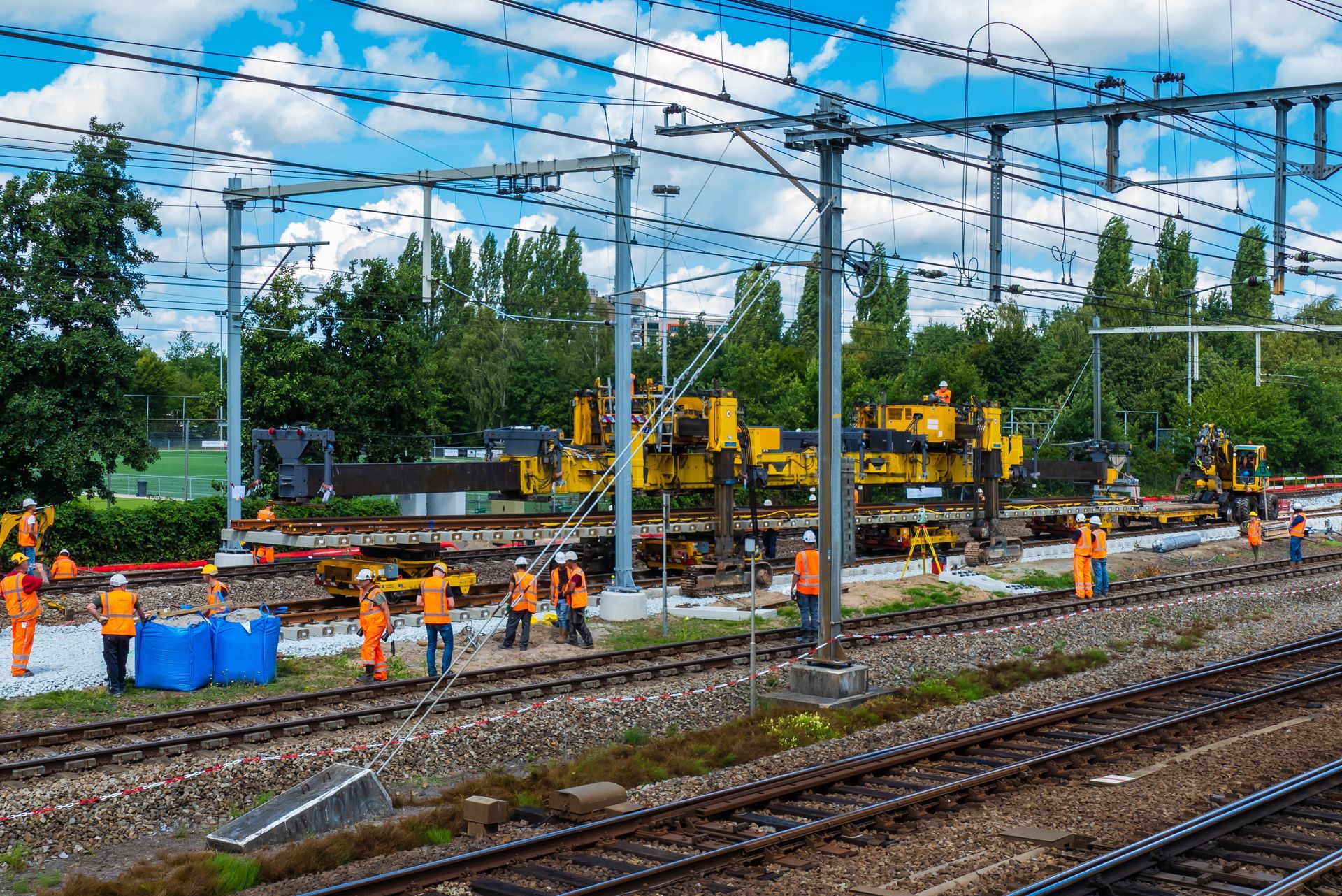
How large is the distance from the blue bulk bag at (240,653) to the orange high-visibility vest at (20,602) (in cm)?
236

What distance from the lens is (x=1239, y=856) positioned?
916cm

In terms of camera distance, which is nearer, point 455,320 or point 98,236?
point 98,236

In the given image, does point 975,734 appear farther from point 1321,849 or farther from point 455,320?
point 455,320

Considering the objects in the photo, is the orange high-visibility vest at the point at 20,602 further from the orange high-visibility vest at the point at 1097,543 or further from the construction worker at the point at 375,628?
the orange high-visibility vest at the point at 1097,543

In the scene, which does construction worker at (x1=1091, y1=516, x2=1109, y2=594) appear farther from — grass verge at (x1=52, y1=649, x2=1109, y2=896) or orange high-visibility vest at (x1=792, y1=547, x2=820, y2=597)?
orange high-visibility vest at (x1=792, y1=547, x2=820, y2=597)

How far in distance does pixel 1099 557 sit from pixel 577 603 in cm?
1149

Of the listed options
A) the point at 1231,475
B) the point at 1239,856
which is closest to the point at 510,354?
the point at 1231,475

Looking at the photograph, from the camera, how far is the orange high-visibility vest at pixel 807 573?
19.1 m

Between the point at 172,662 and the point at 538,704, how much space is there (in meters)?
4.60

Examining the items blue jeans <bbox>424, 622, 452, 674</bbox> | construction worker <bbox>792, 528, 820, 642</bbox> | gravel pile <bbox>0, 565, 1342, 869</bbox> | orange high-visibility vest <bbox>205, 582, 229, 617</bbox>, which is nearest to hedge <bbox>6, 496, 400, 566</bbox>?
orange high-visibility vest <bbox>205, 582, 229, 617</bbox>

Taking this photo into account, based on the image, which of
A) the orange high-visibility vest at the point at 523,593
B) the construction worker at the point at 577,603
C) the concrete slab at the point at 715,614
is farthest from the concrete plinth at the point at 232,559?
the construction worker at the point at 577,603

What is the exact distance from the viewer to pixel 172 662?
15359 millimetres

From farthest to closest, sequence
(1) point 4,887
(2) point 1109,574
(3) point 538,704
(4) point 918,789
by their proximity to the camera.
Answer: (2) point 1109,574
(3) point 538,704
(4) point 918,789
(1) point 4,887

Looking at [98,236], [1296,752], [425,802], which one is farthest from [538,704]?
[98,236]
